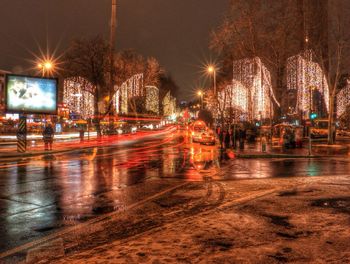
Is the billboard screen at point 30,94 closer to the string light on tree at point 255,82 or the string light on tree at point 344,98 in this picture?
the string light on tree at point 255,82

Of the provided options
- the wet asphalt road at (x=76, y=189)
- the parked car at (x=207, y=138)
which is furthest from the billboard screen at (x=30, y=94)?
the parked car at (x=207, y=138)

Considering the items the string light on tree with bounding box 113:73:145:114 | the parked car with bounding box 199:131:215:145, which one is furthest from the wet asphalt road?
the string light on tree with bounding box 113:73:145:114

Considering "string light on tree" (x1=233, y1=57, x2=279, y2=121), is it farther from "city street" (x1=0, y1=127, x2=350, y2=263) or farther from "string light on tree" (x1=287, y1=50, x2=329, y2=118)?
"city street" (x1=0, y1=127, x2=350, y2=263)

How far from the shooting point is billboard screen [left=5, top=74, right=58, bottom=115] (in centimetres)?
2983

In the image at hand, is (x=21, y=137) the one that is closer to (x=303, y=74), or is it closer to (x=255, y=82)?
(x=303, y=74)

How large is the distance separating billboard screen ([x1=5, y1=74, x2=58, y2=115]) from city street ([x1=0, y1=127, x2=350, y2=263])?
44.7 feet

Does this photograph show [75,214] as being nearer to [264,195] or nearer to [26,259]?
[26,259]

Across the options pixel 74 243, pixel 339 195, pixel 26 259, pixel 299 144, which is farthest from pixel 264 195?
pixel 299 144

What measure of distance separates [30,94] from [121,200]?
22469mm

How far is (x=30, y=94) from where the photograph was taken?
30.3 m

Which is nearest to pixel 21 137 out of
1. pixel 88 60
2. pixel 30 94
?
pixel 30 94

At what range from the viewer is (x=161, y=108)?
108688 millimetres

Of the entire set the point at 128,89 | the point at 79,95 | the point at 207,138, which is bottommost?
the point at 207,138

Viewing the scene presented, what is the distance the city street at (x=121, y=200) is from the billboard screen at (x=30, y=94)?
1362 cm
